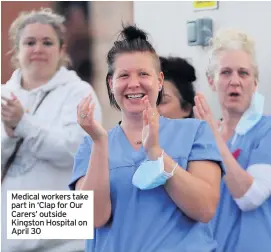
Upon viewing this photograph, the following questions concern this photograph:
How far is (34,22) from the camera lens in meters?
1.74

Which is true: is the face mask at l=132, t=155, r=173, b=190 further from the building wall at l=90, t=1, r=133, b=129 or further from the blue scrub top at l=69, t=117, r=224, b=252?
the building wall at l=90, t=1, r=133, b=129

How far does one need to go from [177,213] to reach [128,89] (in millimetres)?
263

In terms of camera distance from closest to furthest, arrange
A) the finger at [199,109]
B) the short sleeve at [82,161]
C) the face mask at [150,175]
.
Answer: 1. the face mask at [150,175]
2. the short sleeve at [82,161]
3. the finger at [199,109]

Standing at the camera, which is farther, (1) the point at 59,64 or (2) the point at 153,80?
(1) the point at 59,64

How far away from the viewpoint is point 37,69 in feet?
5.69

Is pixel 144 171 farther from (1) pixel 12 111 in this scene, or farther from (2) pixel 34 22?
(2) pixel 34 22

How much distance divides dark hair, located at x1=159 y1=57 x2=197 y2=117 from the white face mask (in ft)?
0.66

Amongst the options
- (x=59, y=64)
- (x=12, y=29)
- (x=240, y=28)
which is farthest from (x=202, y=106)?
(x=12, y=29)

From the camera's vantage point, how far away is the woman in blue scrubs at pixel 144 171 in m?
1.02

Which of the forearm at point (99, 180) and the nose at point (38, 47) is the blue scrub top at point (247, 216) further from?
the nose at point (38, 47)

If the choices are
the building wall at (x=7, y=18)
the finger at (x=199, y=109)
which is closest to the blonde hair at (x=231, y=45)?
the finger at (x=199, y=109)

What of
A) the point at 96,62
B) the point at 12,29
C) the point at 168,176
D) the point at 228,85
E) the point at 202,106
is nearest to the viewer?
the point at 168,176

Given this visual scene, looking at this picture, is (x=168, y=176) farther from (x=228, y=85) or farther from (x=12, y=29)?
(x=12, y=29)

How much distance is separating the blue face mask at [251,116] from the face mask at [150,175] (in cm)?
46
